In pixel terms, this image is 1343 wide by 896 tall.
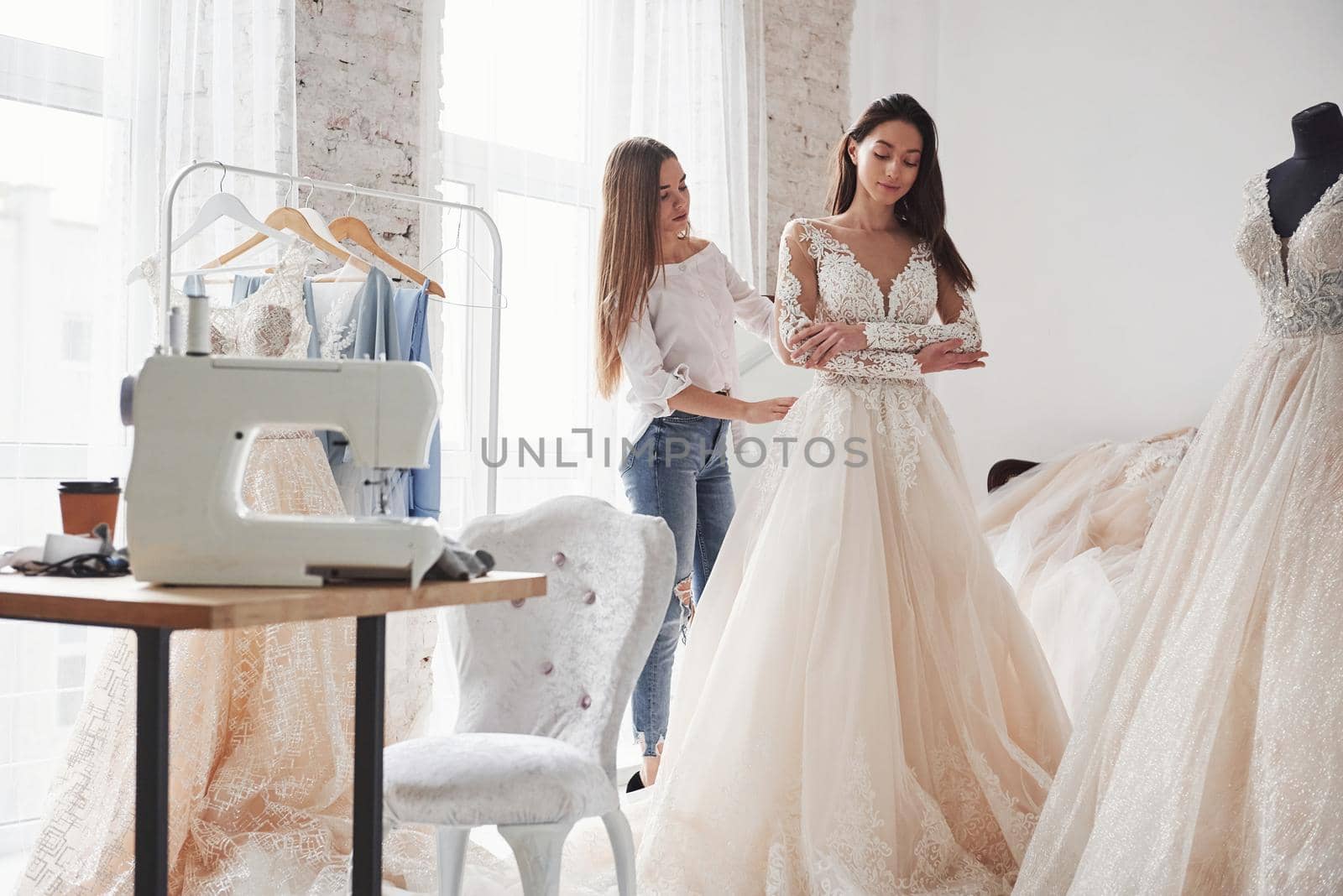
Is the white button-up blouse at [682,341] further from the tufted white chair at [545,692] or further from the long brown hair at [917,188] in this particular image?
the tufted white chair at [545,692]

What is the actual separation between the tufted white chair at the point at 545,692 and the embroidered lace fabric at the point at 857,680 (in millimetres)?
501

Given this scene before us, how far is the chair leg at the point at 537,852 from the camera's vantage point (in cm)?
177

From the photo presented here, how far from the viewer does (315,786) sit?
102 inches

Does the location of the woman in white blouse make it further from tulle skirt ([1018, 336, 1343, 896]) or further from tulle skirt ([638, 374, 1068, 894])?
tulle skirt ([1018, 336, 1343, 896])

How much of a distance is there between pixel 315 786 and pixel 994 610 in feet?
5.02

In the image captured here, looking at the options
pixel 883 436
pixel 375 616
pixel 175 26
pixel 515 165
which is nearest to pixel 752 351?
pixel 515 165

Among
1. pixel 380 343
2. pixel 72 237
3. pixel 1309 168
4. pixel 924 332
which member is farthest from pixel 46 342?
pixel 1309 168

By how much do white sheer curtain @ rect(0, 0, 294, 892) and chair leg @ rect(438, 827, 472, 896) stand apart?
129cm

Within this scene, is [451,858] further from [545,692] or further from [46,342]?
[46,342]

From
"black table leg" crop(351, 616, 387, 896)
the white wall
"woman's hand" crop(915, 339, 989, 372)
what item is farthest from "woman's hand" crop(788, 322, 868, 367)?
the white wall

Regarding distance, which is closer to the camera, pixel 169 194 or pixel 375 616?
pixel 375 616

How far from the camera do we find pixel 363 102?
11.4ft

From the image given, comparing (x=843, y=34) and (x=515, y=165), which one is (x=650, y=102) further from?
(x=843, y=34)

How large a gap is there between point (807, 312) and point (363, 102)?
1.56 metres
